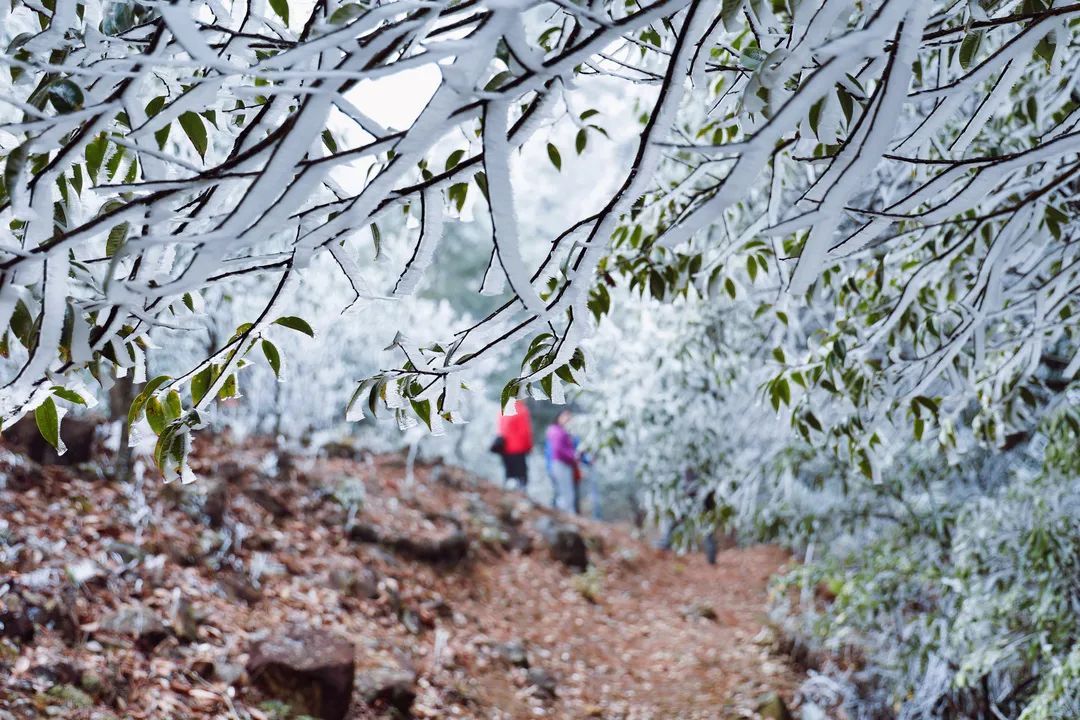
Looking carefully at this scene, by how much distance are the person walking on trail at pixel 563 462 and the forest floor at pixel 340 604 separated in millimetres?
1290

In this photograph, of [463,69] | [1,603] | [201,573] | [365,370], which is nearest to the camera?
[463,69]

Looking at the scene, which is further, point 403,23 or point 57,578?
point 57,578

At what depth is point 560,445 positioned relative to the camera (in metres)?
9.49

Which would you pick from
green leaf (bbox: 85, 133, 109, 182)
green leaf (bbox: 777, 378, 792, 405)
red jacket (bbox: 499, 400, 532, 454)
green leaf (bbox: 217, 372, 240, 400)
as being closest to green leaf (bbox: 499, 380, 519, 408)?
green leaf (bbox: 217, 372, 240, 400)

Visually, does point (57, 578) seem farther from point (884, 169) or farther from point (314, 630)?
point (884, 169)

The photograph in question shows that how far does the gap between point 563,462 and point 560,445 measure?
1.32ft

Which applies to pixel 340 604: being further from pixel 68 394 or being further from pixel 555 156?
pixel 68 394

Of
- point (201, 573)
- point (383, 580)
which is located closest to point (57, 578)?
point (201, 573)

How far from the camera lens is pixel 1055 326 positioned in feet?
5.96

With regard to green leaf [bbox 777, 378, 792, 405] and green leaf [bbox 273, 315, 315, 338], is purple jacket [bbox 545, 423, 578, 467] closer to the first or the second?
green leaf [bbox 777, 378, 792, 405]

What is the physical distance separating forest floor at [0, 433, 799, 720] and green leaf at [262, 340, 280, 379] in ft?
6.42

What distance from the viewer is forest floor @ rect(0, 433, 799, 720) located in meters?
3.10

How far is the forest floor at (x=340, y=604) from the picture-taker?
3104 millimetres

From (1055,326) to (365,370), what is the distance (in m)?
8.23
